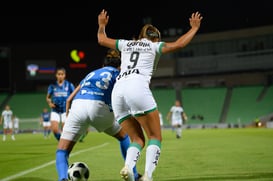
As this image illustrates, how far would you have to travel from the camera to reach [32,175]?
832 cm

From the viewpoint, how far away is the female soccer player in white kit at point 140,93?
5.74 m

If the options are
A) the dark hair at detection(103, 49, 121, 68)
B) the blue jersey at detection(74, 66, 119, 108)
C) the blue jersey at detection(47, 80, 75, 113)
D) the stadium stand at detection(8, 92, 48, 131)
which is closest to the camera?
the blue jersey at detection(74, 66, 119, 108)

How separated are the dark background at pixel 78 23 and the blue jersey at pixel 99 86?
47900 millimetres

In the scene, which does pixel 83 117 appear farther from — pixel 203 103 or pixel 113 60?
pixel 203 103

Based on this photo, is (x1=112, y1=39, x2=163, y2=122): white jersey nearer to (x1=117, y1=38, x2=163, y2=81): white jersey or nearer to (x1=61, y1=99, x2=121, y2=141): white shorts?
(x1=117, y1=38, x2=163, y2=81): white jersey

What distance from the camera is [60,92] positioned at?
1478 cm

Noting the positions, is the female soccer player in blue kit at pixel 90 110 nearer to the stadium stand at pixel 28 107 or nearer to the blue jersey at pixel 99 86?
the blue jersey at pixel 99 86

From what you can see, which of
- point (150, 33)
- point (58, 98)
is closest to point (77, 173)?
point (150, 33)

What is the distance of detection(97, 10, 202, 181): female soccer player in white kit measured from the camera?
5.74m

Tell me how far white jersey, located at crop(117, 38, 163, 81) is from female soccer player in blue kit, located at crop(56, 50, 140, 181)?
75cm

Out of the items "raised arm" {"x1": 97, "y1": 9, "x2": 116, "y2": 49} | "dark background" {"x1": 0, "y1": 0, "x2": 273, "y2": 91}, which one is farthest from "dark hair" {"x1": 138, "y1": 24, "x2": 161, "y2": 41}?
"dark background" {"x1": 0, "y1": 0, "x2": 273, "y2": 91}

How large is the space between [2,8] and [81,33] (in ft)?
35.0

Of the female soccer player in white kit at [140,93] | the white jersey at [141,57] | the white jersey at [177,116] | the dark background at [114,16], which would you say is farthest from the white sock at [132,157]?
the dark background at [114,16]

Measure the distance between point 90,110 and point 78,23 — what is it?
50.9 meters
